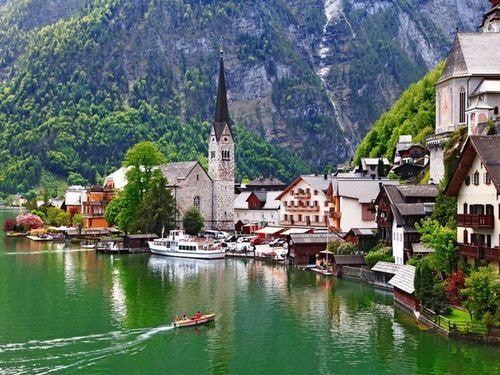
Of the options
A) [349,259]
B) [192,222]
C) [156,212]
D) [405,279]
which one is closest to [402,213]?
[349,259]

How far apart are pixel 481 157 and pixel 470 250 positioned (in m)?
5.79

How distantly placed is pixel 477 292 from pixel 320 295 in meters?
20.0

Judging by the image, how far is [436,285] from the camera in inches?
1882

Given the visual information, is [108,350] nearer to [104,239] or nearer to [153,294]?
[153,294]

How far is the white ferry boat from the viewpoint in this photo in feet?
297

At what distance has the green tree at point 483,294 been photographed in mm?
42403

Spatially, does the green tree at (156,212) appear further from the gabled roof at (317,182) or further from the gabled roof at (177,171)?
the gabled roof at (317,182)

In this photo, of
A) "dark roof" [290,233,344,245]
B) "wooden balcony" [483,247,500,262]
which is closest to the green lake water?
"wooden balcony" [483,247,500,262]

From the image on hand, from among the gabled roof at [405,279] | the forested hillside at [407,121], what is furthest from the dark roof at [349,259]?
the forested hillside at [407,121]

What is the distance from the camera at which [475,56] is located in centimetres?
7781

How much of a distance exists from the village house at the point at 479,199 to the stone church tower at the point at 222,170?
6779 cm

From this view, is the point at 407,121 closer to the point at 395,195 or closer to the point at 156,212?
the point at 156,212

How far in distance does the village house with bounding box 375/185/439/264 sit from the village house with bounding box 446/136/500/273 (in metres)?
10.8

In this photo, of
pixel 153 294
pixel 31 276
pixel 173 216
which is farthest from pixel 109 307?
pixel 173 216
